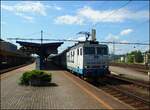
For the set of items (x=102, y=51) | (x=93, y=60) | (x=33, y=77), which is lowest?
(x=33, y=77)

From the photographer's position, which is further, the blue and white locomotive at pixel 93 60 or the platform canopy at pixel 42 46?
the platform canopy at pixel 42 46

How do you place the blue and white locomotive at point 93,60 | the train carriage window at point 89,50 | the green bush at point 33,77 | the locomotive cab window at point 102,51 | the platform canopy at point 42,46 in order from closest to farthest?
the green bush at point 33,77 < the blue and white locomotive at point 93,60 < the train carriage window at point 89,50 < the locomotive cab window at point 102,51 < the platform canopy at point 42,46

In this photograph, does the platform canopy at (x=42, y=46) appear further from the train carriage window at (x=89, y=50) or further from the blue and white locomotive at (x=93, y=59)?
the train carriage window at (x=89, y=50)

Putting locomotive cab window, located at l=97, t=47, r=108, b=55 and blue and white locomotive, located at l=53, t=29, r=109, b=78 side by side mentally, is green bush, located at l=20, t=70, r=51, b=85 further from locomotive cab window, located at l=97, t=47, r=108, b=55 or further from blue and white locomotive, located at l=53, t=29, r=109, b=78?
locomotive cab window, located at l=97, t=47, r=108, b=55

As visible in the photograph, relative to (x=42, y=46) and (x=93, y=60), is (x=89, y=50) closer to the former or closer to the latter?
(x=93, y=60)

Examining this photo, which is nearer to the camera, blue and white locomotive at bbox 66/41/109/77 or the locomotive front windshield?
blue and white locomotive at bbox 66/41/109/77

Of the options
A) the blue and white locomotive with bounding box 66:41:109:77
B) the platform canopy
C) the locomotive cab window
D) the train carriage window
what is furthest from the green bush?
the platform canopy

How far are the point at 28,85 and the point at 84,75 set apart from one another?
20.9 feet

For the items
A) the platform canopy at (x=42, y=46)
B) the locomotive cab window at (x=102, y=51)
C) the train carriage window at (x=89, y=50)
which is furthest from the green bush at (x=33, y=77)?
the platform canopy at (x=42, y=46)

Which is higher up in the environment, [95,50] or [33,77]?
[95,50]

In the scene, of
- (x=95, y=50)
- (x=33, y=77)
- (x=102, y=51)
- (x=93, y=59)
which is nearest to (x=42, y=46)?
(x=102, y=51)

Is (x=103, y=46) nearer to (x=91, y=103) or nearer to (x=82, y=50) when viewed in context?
(x=82, y=50)

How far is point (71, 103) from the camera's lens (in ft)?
40.4

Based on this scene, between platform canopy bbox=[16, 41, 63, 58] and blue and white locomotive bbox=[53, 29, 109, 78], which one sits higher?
platform canopy bbox=[16, 41, 63, 58]
